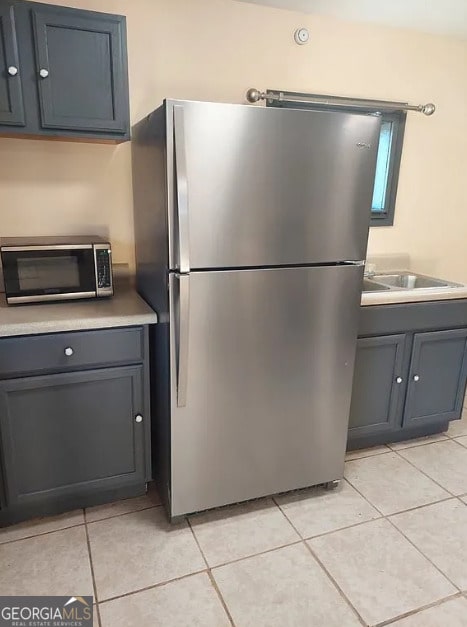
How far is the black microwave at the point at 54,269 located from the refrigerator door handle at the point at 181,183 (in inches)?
20.5

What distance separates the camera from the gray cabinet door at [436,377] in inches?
95.7

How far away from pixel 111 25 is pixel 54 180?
0.72 m

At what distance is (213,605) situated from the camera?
1.58m

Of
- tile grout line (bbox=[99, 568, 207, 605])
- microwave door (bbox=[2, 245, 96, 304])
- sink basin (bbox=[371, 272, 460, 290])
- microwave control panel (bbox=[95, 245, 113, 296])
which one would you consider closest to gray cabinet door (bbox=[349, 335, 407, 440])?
sink basin (bbox=[371, 272, 460, 290])

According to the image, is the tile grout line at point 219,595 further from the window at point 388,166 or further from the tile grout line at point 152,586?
the window at point 388,166

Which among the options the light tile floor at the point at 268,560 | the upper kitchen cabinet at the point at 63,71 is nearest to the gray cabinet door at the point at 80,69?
the upper kitchen cabinet at the point at 63,71

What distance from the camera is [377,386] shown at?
2381 millimetres

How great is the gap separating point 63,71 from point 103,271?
79 centimetres

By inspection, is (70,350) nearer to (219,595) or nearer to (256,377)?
(256,377)

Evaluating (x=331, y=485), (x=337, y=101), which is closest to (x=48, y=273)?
(x=331, y=485)

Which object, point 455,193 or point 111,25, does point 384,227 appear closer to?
point 455,193

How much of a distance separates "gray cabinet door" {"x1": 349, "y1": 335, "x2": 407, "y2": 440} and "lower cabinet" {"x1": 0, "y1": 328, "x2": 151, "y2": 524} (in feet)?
3.55

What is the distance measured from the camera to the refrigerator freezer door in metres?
1.55

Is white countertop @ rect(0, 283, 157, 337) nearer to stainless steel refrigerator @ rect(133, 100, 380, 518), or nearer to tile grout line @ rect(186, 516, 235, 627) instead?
stainless steel refrigerator @ rect(133, 100, 380, 518)
